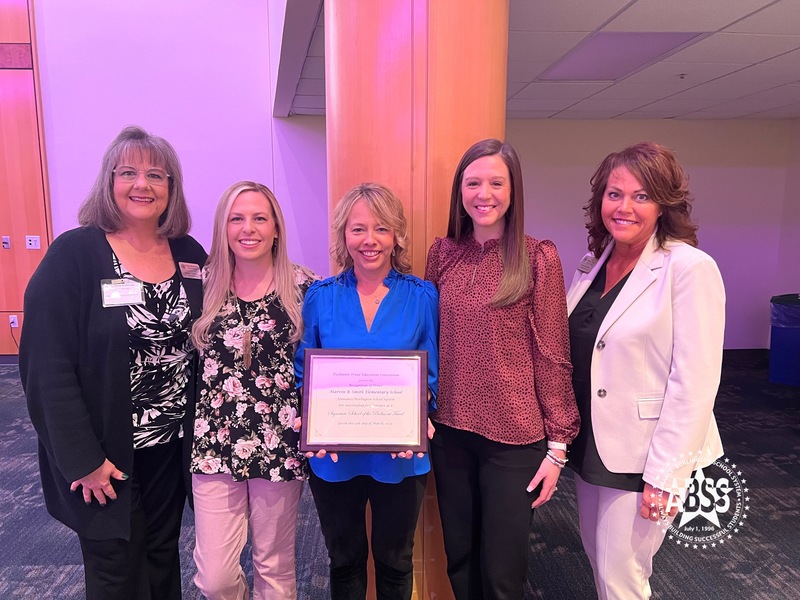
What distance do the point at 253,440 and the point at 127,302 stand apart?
0.59 m

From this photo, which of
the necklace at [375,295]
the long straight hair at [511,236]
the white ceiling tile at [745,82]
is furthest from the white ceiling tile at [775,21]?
the necklace at [375,295]

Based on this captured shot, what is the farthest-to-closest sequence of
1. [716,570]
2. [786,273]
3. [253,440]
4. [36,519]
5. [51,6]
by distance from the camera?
[786,273] → [51,6] → [36,519] → [716,570] → [253,440]

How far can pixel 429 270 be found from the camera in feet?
6.18

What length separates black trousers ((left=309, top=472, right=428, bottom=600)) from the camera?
66.9 inches

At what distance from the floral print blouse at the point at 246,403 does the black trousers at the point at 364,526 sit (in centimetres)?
16

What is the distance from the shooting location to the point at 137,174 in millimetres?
1695

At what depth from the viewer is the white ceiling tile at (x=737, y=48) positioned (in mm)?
3643

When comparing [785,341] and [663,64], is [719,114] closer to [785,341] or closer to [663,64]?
[663,64]

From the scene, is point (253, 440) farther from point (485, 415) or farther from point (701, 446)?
point (701, 446)

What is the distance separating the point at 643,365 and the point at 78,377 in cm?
173

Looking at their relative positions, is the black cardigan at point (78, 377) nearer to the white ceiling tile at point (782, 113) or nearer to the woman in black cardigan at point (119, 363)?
the woman in black cardigan at point (119, 363)

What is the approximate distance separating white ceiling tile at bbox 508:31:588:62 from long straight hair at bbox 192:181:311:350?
2.66 meters

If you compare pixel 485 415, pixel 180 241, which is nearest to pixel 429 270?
pixel 485 415

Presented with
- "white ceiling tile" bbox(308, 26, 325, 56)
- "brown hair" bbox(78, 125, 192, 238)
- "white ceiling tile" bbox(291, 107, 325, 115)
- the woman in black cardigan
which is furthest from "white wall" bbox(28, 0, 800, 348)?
the woman in black cardigan
